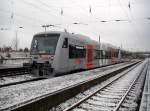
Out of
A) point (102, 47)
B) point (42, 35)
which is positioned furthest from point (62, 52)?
point (102, 47)

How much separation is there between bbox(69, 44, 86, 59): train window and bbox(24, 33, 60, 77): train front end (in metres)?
2.11

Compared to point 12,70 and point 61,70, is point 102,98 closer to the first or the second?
point 61,70

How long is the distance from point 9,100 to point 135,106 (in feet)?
14.9

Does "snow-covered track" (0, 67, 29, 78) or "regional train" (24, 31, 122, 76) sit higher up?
"regional train" (24, 31, 122, 76)

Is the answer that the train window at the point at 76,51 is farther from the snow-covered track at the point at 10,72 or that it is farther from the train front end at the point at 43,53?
the snow-covered track at the point at 10,72

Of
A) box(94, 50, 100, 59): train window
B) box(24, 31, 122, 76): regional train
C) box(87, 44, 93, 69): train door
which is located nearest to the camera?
box(24, 31, 122, 76): regional train

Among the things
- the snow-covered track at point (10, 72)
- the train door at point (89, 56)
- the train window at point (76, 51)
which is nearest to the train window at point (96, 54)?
the train door at point (89, 56)

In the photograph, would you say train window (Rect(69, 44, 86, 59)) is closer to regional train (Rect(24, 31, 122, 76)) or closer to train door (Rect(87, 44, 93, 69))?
regional train (Rect(24, 31, 122, 76))

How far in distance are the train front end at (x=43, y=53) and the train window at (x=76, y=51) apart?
211 centimetres

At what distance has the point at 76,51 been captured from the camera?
71.5 feet

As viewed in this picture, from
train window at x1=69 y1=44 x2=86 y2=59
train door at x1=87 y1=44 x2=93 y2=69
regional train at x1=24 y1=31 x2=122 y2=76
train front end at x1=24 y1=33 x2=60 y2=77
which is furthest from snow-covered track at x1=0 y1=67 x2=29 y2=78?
train door at x1=87 y1=44 x2=93 y2=69

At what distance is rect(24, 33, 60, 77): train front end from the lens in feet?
58.7

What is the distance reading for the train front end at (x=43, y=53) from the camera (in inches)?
705

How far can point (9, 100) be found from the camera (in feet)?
31.0
